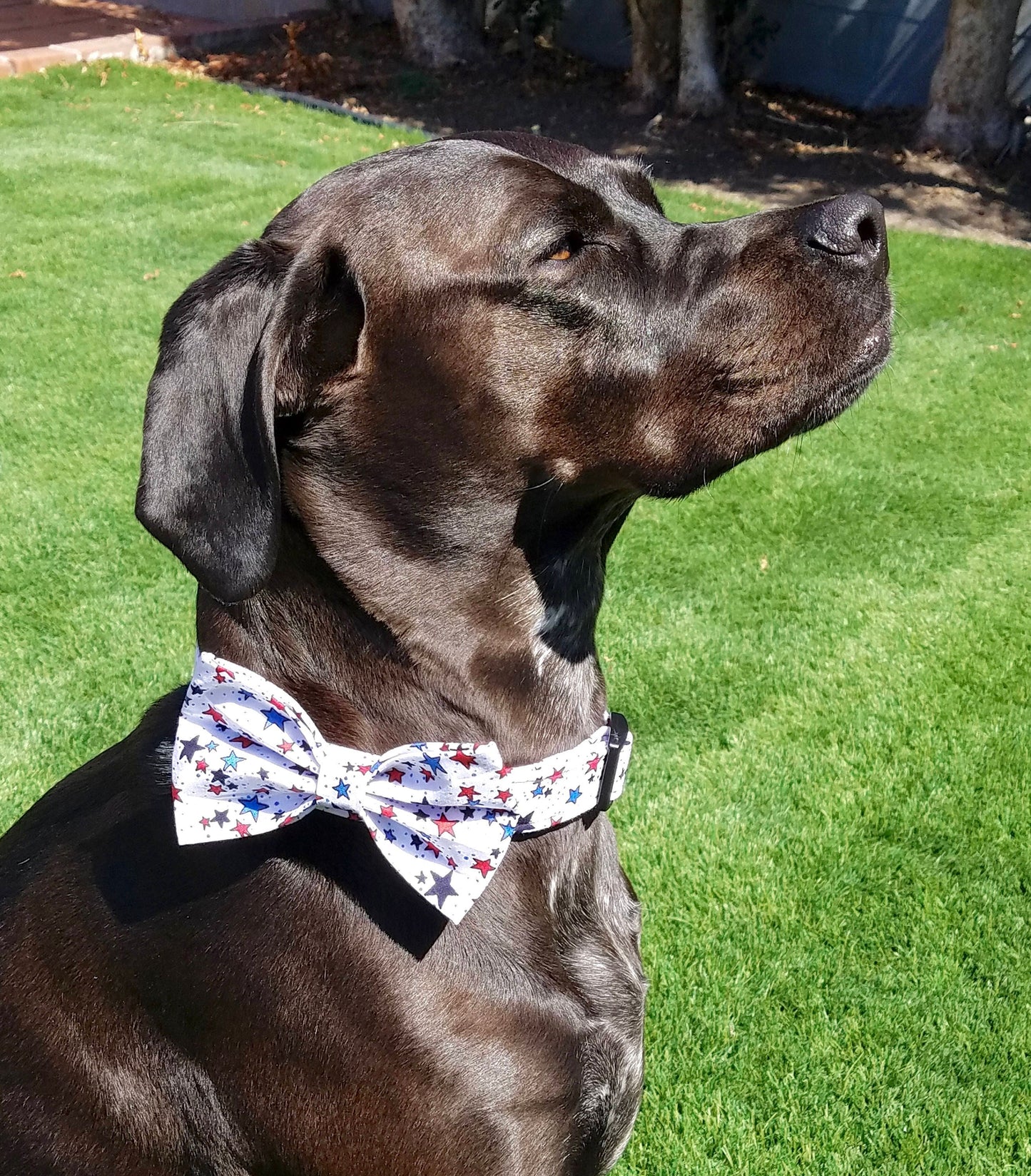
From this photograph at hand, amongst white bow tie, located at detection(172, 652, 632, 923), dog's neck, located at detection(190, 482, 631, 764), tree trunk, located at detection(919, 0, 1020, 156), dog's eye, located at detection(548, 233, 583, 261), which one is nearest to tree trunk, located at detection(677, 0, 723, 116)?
tree trunk, located at detection(919, 0, 1020, 156)

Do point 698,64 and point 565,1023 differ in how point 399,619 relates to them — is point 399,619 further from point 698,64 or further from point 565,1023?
point 698,64

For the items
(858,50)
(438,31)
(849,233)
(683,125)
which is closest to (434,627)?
(849,233)

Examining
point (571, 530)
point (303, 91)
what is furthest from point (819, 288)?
point (303, 91)

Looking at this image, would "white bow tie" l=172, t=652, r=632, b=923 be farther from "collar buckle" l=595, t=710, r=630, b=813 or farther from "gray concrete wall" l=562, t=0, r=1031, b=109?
"gray concrete wall" l=562, t=0, r=1031, b=109

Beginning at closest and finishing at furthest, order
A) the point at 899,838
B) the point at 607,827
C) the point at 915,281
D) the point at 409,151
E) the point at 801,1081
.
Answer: the point at 409,151
the point at 607,827
the point at 801,1081
the point at 899,838
the point at 915,281

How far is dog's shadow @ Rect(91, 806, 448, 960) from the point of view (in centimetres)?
197

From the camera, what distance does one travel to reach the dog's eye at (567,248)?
7.07ft

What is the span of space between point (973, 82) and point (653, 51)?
11.5ft

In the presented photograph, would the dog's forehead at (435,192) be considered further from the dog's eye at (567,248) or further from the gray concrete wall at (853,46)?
the gray concrete wall at (853,46)

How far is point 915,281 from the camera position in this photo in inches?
313

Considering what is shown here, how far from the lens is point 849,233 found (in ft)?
7.13

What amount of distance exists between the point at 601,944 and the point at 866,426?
4.50m

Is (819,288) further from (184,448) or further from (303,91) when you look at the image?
(303,91)

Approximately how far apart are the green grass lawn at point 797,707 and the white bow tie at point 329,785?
1331 millimetres
